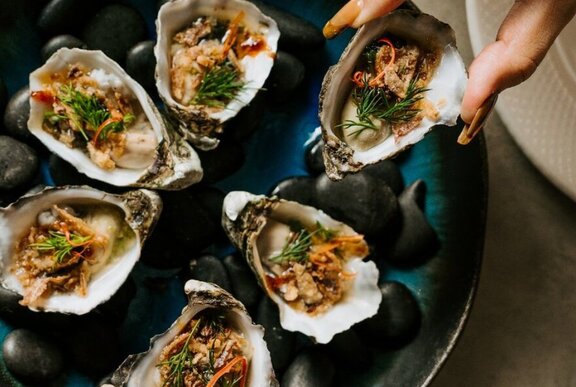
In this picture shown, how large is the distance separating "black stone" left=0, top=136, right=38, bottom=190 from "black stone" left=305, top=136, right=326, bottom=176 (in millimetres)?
519

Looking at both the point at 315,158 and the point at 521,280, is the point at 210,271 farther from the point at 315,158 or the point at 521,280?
the point at 521,280

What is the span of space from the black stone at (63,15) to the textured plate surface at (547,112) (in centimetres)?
76

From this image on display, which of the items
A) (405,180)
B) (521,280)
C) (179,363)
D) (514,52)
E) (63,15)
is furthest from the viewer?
(521,280)

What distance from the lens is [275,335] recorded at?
4.29ft

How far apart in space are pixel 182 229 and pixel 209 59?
0.32 m

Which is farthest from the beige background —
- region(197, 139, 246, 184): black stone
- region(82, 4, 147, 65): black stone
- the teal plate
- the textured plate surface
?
region(82, 4, 147, 65): black stone

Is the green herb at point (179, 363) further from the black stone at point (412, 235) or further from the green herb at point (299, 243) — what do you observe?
the black stone at point (412, 235)

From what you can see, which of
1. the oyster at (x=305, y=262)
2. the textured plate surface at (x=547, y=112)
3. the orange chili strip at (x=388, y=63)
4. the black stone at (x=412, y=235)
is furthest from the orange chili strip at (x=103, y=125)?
the textured plate surface at (x=547, y=112)

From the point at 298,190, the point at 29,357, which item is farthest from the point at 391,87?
the point at 29,357

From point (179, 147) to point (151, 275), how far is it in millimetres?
255

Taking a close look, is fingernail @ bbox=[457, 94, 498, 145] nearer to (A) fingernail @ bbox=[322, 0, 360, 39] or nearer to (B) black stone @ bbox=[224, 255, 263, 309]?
(A) fingernail @ bbox=[322, 0, 360, 39]

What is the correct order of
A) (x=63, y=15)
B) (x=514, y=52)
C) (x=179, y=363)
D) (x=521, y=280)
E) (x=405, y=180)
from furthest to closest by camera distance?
1. (x=521, y=280)
2. (x=405, y=180)
3. (x=63, y=15)
4. (x=179, y=363)
5. (x=514, y=52)

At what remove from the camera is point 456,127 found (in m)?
1.34

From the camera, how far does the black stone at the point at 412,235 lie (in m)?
1.35
